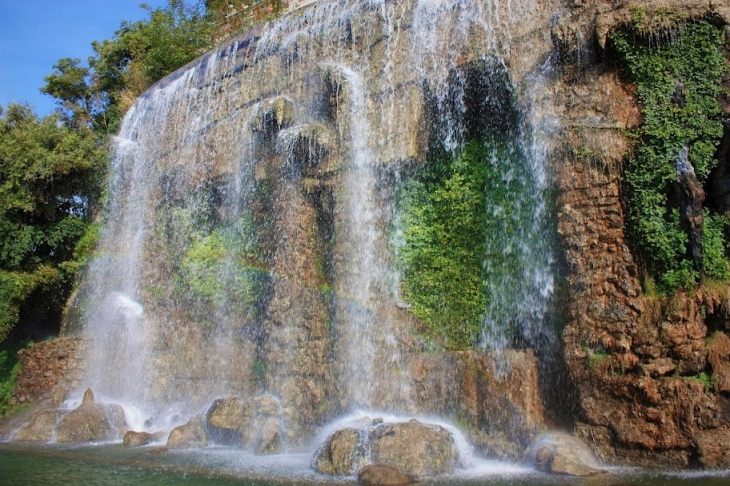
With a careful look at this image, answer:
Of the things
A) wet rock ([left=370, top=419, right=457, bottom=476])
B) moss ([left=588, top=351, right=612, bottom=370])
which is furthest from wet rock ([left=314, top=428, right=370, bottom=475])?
moss ([left=588, top=351, right=612, bottom=370])

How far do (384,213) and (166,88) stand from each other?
10596 mm

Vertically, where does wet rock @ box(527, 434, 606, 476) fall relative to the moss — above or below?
below

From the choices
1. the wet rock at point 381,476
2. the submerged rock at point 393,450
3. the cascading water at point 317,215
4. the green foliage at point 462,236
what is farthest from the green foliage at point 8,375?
the wet rock at point 381,476

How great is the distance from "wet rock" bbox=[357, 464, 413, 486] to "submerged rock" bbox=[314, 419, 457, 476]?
34 centimetres

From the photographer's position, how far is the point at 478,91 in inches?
513

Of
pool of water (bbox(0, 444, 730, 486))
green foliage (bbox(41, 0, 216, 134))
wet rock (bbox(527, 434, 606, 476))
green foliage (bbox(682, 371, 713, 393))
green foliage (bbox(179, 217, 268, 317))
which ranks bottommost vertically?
pool of water (bbox(0, 444, 730, 486))

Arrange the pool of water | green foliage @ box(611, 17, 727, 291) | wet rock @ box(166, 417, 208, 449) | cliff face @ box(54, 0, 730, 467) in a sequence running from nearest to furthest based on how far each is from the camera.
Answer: the pool of water, cliff face @ box(54, 0, 730, 467), green foliage @ box(611, 17, 727, 291), wet rock @ box(166, 417, 208, 449)

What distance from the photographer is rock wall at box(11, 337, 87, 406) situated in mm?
17734

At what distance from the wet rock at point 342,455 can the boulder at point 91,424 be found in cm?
675

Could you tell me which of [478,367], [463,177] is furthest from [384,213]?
[478,367]

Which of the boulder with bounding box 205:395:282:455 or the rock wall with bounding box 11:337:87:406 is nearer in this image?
the boulder with bounding box 205:395:282:455

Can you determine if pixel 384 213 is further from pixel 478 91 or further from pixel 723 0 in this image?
pixel 723 0

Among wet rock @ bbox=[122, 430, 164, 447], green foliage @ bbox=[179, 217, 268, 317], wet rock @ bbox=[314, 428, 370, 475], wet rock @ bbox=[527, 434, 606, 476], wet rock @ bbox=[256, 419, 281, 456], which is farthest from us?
→ green foliage @ bbox=[179, 217, 268, 317]

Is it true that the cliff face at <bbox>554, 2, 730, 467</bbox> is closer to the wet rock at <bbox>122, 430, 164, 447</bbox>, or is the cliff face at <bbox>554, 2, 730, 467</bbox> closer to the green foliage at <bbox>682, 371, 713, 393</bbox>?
the green foliage at <bbox>682, 371, 713, 393</bbox>
